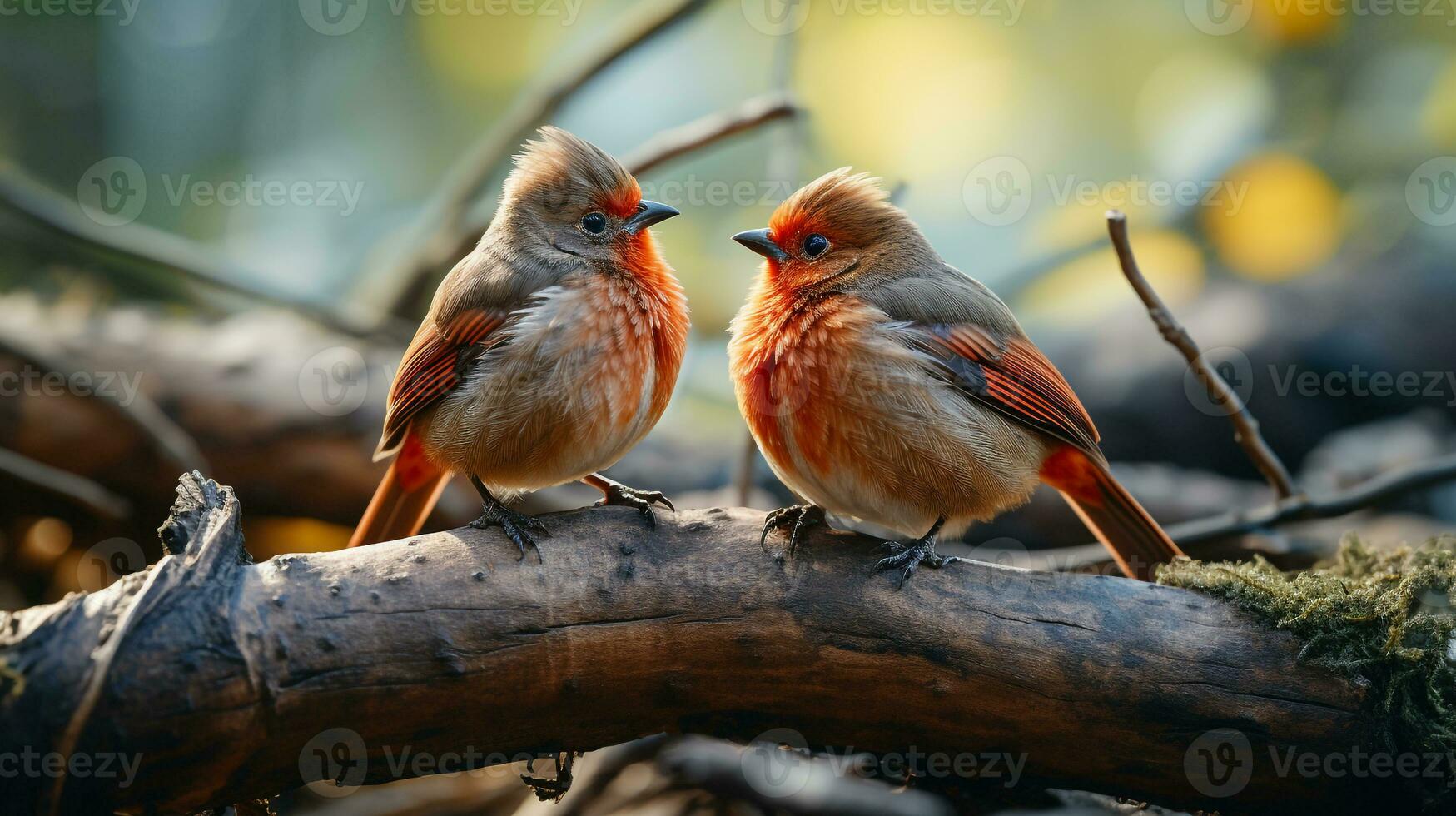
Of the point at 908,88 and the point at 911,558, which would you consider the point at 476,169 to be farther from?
the point at 911,558

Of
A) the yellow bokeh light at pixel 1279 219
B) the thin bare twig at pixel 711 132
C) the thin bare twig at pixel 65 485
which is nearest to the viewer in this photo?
the thin bare twig at pixel 65 485

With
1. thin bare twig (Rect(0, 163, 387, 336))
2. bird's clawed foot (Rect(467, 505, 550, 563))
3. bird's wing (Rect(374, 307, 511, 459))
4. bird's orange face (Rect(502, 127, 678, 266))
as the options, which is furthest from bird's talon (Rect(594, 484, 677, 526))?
thin bare twig (Rect(0, 163, 387, 336))

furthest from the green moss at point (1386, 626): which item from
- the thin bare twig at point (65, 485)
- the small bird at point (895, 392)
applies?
the thin bare twig at point (65, 485)

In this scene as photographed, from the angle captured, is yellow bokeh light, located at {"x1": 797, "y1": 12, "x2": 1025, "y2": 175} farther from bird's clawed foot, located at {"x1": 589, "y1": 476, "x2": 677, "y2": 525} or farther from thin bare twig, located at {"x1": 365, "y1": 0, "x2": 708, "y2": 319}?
bird's clawed foot, located at {"x1": 589, "y1": 476, "x2": 677, "y2": 525}

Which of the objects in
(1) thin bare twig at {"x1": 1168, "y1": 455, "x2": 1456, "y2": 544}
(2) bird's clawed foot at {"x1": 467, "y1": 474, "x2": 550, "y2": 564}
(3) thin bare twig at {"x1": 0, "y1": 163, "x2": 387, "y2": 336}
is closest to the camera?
(2) bird's clawed foot at {"x1": 467, "y1": 474, "x2": 550, "y2": 564}

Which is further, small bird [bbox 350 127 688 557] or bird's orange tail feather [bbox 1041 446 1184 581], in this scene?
bird's orange tail feather [bbox 1041 446 1184 581]

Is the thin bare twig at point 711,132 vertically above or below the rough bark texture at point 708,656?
above

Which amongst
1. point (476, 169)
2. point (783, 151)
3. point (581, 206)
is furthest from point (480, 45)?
point (581, 206)

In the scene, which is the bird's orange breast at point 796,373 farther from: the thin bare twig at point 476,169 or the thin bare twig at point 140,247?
the thin bare twig at point 140,247

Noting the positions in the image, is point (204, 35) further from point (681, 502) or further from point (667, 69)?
point (681, 502)
